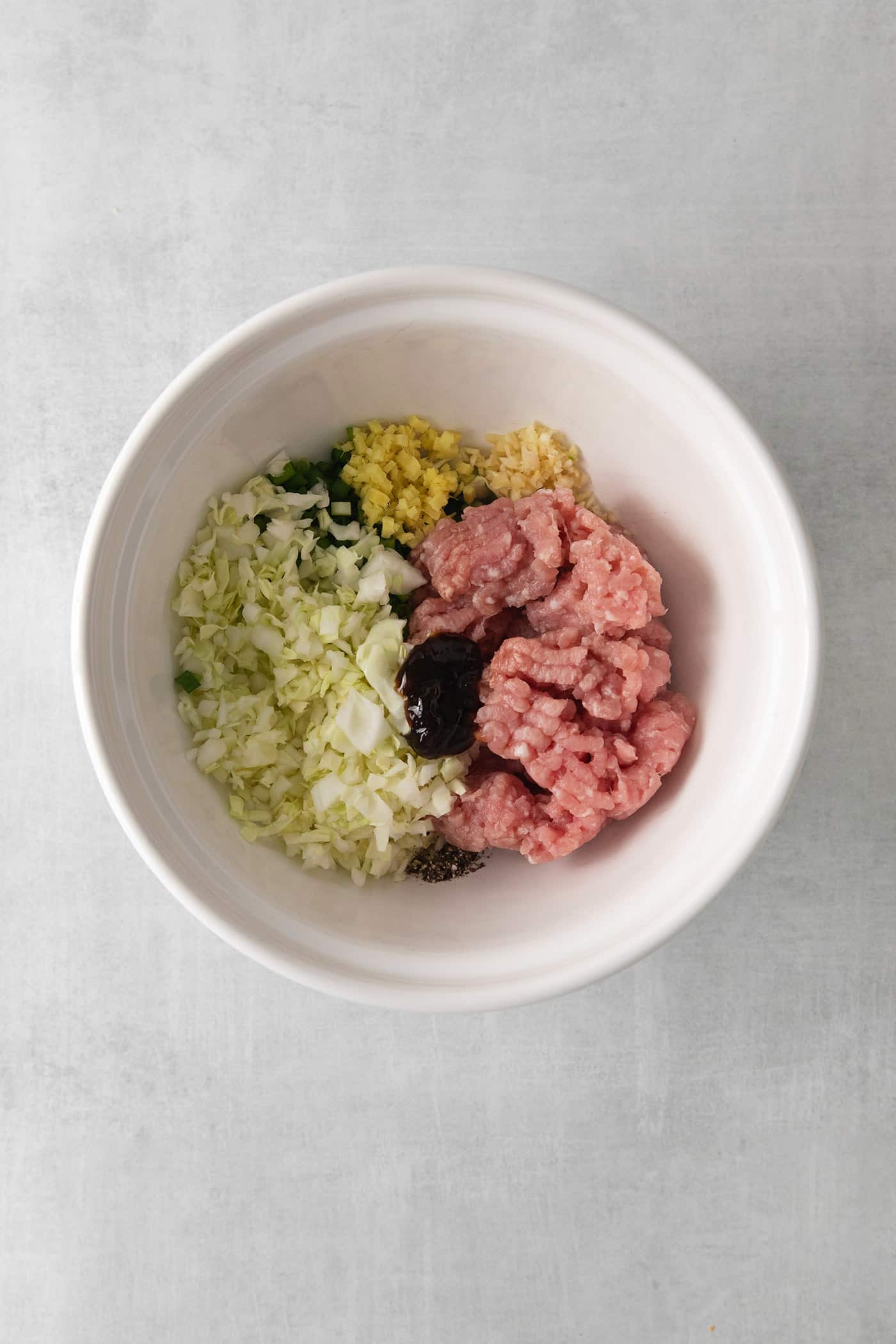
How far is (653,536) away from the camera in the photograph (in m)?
1.90

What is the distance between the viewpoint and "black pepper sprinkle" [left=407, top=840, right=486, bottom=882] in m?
1.91

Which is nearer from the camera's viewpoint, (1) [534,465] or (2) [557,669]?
(2) [557,669]

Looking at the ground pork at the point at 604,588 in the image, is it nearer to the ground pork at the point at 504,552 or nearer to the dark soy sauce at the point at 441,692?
the ground pork at the point at 504,552

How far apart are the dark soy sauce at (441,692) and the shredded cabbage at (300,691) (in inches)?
1.5

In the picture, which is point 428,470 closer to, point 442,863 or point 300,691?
point 300,691

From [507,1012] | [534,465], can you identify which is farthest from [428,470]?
[507,1012]

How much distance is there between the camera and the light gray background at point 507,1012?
6.91 ft

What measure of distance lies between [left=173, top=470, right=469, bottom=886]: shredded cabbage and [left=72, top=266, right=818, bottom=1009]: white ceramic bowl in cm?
5

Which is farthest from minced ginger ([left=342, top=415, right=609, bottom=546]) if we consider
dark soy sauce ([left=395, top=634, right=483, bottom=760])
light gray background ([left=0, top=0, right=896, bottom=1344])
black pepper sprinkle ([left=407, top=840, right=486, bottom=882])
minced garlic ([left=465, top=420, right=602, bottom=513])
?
black pepper sprinkle ([left=407, top=840, right=486, bottom=882])

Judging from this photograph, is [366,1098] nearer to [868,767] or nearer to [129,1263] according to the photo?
[129,1263]

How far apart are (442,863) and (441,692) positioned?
1.17 feet

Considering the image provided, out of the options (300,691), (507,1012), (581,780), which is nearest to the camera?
(581,780)

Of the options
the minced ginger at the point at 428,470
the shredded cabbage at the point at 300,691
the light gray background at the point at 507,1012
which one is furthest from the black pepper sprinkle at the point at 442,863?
the minced ginger at the point at 428,470

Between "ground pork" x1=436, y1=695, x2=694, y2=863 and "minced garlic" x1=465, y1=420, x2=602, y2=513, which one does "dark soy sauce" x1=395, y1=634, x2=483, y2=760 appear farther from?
"minced garlic" x1=465, y1=420, x2=602, y2=513
